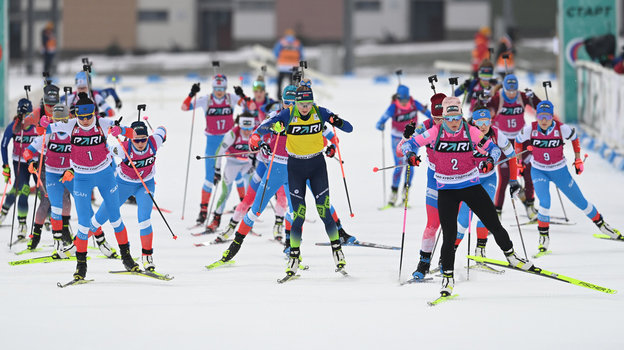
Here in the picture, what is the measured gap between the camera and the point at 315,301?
927 centimetres

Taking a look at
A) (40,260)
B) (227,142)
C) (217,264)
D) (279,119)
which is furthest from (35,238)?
(279,119)

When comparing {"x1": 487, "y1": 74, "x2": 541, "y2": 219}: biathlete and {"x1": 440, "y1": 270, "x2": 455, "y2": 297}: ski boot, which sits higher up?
{"x1": 487, "y1": 74, "x2": 541, "y2": 219}: biathlete

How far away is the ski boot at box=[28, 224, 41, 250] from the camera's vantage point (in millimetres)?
11680

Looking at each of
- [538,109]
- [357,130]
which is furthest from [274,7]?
[538,109]

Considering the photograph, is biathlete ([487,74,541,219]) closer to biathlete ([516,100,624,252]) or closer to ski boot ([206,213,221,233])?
biathlete ([516,100,624,252])

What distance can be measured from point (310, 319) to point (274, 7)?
39.6 metres

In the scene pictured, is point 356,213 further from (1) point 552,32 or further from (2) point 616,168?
(1) point 552,32

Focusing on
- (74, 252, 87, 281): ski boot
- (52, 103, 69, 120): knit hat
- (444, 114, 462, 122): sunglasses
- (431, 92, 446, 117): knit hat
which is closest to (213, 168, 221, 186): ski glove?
(52, 103, 69, 120): knit hat

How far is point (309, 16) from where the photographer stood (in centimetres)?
4706

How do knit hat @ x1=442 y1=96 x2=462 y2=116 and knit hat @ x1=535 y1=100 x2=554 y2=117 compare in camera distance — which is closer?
knit hat @ x1=442 y1=96 x2=462 y2=116

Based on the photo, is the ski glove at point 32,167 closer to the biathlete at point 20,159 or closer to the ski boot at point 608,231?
the biathlete at point 20,159

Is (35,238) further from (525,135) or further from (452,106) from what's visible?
(525,135)

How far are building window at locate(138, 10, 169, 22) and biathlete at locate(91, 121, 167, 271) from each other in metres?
36.9

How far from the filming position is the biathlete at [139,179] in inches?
408
